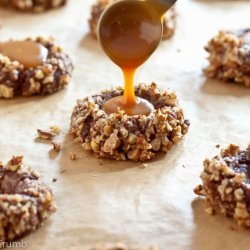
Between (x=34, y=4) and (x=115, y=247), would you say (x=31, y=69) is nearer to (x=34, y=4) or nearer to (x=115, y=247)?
(x=34, y=4)

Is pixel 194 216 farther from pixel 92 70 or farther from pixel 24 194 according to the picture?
pixel 92 70

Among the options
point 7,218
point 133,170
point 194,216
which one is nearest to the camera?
point 7,218

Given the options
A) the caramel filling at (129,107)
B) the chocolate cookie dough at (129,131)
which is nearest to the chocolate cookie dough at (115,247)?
the chocolate cookie dough at (129,131)

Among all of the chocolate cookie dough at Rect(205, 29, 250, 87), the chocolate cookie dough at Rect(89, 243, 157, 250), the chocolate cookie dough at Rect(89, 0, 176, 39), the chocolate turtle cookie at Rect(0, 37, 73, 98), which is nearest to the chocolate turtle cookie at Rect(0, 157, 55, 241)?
the chocolate cookie dough at Rect(89, 243, 157, 250)

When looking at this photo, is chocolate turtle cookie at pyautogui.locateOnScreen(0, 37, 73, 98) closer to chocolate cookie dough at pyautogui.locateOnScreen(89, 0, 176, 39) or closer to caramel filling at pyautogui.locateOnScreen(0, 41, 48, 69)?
caramel filling at pyautogui.locateOnScreen(0, 41, 48, 69)

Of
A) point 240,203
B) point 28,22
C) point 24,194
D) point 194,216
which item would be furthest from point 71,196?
point 28,22

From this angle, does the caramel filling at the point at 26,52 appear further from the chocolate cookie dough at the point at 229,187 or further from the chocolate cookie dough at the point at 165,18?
the chocolate cookie dough at the point at 229,187
